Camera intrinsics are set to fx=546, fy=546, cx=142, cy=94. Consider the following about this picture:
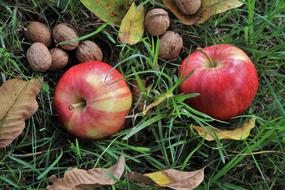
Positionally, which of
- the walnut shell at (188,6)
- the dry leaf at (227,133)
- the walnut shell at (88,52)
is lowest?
the dry leaf at (227,133)

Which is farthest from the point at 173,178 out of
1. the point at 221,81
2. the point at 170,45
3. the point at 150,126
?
the point at 170,45

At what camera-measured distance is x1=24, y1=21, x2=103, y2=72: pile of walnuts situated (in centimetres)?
178

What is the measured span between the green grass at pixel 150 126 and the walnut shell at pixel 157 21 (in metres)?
0.04

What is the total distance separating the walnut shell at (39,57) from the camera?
69.2 inches

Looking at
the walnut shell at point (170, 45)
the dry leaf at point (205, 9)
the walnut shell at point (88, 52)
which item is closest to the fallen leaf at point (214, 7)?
the dry leaf at point (205, 9)

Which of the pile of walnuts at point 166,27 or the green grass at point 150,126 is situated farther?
the pile of walnuts at point 166,27

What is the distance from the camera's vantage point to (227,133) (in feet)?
5.81

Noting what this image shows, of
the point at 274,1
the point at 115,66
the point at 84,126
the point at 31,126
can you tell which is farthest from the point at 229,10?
the point at 31,126

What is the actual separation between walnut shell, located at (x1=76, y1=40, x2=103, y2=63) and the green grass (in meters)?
0.04

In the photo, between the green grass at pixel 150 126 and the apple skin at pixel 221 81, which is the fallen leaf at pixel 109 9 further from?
the apple skin at pixel 221 81

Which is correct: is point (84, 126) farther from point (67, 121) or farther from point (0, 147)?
point (0, 147)

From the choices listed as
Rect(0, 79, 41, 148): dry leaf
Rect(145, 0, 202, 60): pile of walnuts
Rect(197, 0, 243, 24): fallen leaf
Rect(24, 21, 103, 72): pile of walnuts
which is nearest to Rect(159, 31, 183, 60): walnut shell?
Rect(145, 0, 202, 60): pile of walnuts

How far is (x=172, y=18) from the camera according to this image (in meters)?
1.94

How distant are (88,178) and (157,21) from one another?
572 millimetres
